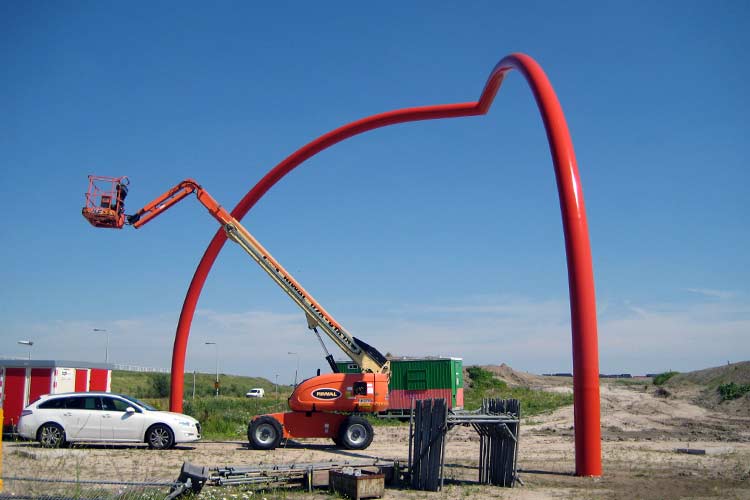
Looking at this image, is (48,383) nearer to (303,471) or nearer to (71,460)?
(71,460)

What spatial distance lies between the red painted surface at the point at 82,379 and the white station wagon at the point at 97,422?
5.12 meters

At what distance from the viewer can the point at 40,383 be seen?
21438 mm

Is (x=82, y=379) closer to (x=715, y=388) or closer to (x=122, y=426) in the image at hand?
(x=122, y=426)

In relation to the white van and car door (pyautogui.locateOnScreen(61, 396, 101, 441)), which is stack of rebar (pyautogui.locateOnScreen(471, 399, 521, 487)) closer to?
car door (pyautogui.locateOnScreen(61, 396, 101, 441))

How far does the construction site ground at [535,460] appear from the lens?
39.7ft

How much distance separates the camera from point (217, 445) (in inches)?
780

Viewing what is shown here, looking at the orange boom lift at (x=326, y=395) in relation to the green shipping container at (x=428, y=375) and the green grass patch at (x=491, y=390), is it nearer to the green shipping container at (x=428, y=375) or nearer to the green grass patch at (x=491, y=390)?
the green shipping container at (x=428, y=375)

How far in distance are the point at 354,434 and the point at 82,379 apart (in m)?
10.4

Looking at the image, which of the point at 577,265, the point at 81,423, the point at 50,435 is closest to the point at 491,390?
the point at 81,423

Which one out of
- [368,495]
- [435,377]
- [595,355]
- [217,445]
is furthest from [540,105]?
[435,377]

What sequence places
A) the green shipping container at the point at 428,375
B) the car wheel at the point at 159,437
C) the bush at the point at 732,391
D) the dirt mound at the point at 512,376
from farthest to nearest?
the dirt mound at the point at 512,376
the bush at the point at 732,391
the green shipping container at the point at 428,375
the car wheel at the point at 159,437

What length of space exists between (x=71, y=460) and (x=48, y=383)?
23.7 feet

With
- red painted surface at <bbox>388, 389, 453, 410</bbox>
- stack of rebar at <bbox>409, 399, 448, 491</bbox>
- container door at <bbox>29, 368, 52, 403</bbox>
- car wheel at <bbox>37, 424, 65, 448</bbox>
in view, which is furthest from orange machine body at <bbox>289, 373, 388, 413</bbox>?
red painted surface at <bbox>388, 389, 453, 410</bbox>

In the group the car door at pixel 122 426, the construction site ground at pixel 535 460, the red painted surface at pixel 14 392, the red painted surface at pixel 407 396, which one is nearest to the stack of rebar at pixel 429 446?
the construction site ground at pixel 535 460
